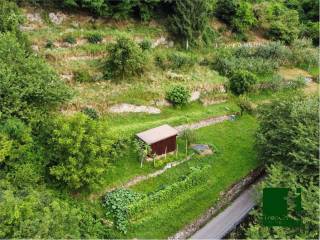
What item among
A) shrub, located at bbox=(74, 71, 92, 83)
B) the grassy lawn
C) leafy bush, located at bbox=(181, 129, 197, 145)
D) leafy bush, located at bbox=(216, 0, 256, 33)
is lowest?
the grassy lawn

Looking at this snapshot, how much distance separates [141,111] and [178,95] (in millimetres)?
3916

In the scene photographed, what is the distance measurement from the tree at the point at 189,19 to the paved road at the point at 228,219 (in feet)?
67.9

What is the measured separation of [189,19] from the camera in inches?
1820

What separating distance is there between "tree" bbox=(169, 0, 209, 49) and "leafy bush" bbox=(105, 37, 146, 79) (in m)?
9.33

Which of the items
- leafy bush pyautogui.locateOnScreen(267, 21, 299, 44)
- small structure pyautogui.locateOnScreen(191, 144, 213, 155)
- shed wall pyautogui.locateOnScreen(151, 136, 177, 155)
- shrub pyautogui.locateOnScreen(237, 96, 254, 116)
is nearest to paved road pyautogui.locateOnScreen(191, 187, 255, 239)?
small structure pyautogui.locateOnScreen(191, 144, 213, 155)

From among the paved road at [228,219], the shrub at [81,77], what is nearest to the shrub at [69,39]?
the shrub at [81,77]

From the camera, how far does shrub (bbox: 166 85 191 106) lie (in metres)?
39.1

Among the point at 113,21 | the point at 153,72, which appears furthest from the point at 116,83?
the point at 113,21

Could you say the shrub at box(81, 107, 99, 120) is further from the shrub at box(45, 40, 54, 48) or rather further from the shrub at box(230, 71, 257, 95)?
the shrub at box(230, 71, 257, 95)

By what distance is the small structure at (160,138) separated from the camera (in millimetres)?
31938

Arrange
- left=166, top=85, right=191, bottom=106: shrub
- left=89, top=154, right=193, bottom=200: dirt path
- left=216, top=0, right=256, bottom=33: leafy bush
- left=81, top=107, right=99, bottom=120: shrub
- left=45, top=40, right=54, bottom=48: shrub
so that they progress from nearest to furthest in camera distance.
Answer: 1. left=89, top=154, right=193, bottom=200: dirt path
2. left=81, top=107, right=99, bottom=120: shrub
3. left=166, top=85, right=191, bottom=106: shrub
4. left=45, top=40, right=54, bottom=48: shrub
5. left=216, top=0, right=256, bottom=33: leafy bush

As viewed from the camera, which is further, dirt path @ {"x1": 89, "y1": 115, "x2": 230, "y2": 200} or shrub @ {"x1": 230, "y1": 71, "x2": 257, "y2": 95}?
shrub @ {"x1": 230, "y1": 71, "x2": 257, "y2": 95}

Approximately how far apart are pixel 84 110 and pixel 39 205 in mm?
11901

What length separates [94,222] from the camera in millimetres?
27453
